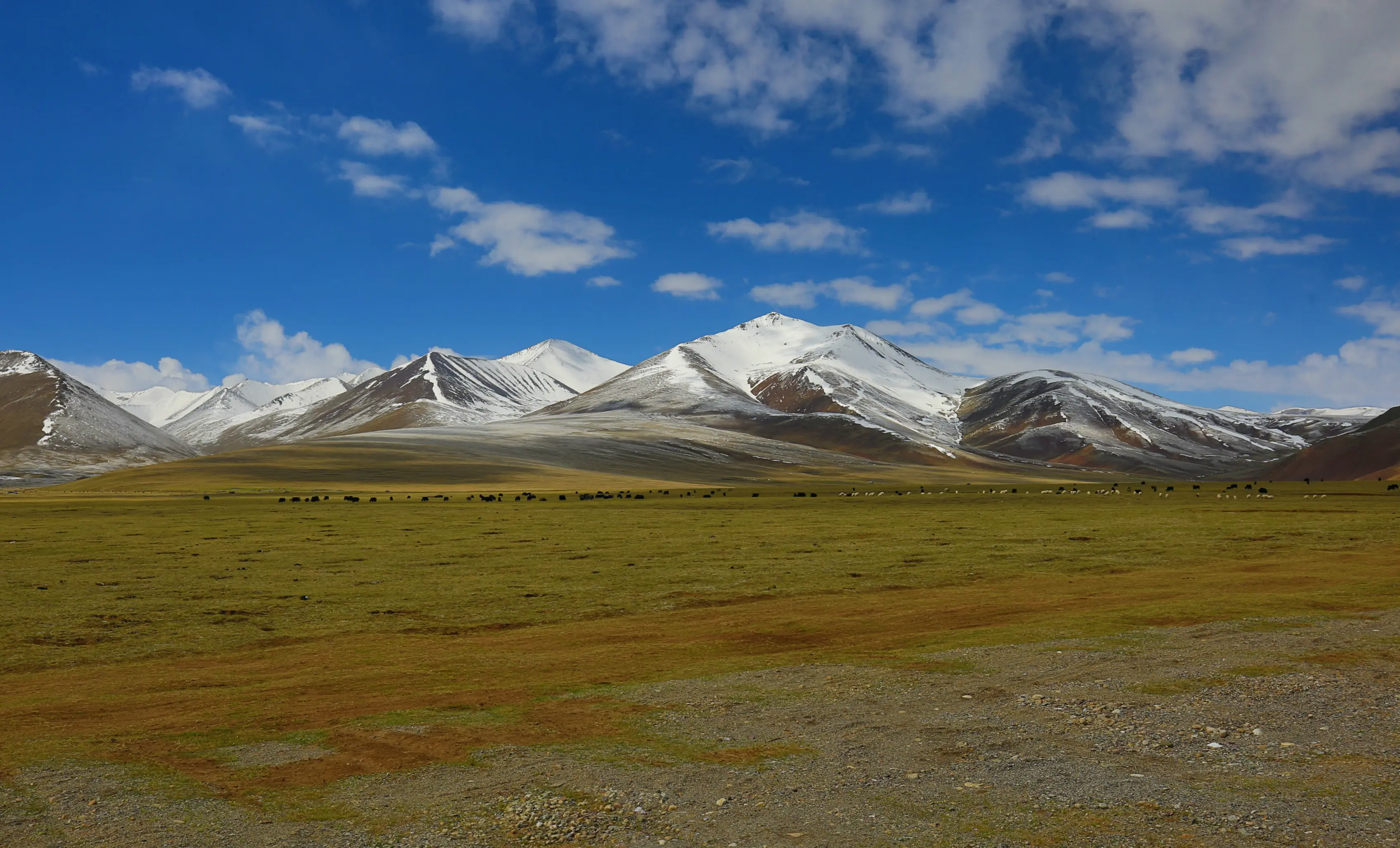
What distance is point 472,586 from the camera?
37.7m

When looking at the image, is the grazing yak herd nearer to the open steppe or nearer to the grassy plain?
the grassy plain

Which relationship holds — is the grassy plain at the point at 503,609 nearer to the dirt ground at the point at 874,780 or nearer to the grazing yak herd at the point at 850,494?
the dirt ground at the point at 874,780

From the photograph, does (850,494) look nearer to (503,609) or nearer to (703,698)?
(503,609)

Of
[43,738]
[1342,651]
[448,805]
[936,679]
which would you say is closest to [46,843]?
[448,805]

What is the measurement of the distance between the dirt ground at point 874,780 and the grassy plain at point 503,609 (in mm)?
1047

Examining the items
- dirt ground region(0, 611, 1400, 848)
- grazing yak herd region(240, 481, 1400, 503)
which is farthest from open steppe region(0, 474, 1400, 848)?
grazing yak herd region(240, 481, 1400, 503)

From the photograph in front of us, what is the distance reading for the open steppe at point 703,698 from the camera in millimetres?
11969

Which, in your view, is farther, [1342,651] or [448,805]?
[1342,651]

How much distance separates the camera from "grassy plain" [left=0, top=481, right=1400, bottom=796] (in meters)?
17.5

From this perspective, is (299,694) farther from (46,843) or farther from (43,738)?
(46,843)

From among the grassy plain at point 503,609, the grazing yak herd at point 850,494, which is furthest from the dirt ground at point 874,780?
the grazing yak herd at point 850,494

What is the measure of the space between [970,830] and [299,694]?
15.2m

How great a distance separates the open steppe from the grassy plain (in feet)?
0.58

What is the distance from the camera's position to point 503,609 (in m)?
32.9
